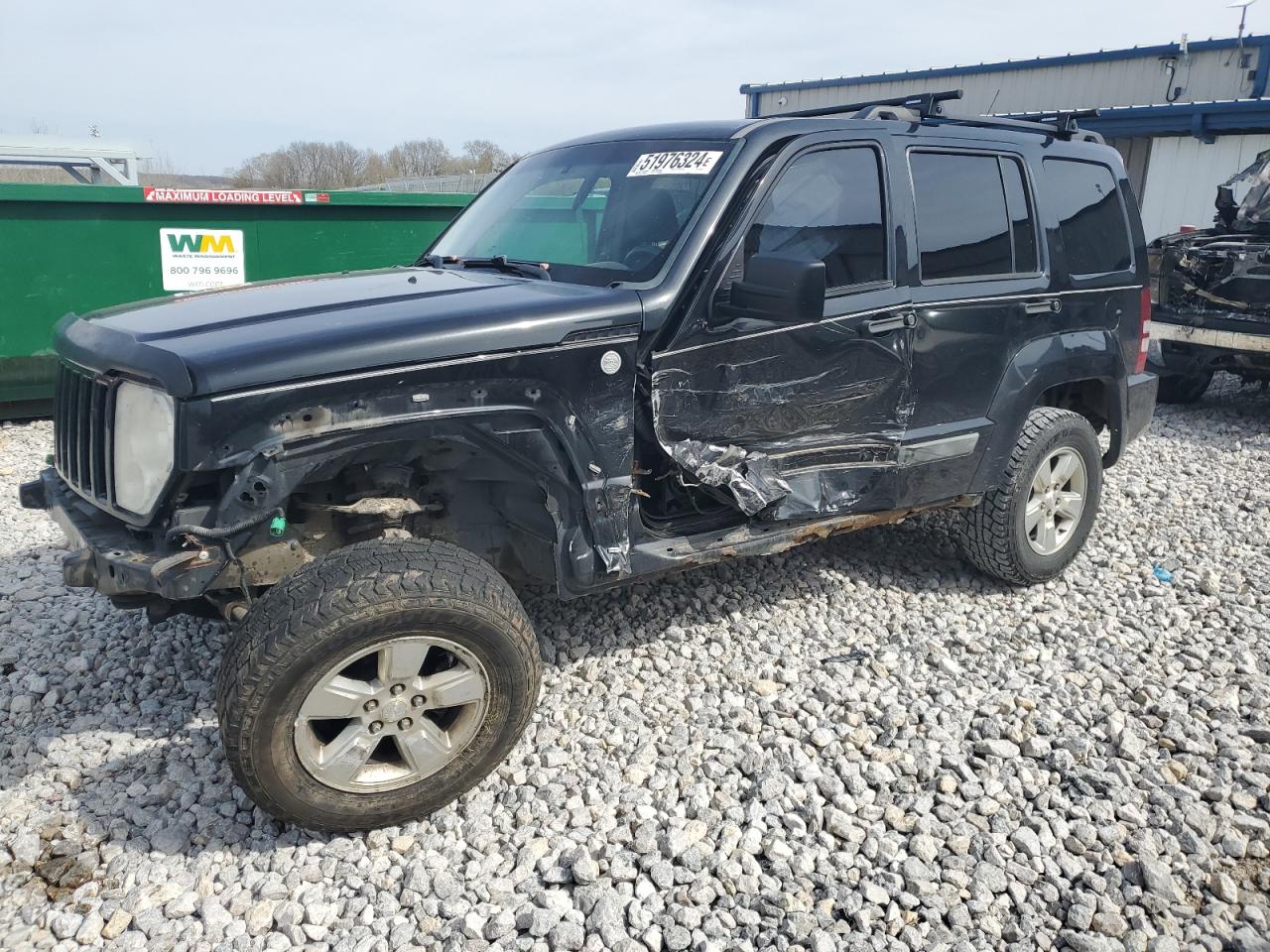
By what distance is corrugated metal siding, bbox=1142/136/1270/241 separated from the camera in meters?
14.7

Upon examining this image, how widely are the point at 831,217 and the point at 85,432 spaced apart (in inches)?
107

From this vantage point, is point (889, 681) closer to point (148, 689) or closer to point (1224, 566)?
point (1224, 566)

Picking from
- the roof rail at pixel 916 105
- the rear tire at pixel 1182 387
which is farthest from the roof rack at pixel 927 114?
the rear tire at pixel 1182 387

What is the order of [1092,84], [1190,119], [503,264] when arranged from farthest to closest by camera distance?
[1092,84] → [1190,119] → [503,264]

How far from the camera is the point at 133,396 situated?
112 inches

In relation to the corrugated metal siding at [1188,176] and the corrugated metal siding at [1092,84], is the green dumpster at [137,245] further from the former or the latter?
the corrugated metal siding at [1188,176]

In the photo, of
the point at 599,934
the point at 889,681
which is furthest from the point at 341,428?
the point at 889,681

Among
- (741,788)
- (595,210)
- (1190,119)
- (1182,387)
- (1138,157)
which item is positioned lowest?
(741,788)

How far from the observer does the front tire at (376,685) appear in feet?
8.89

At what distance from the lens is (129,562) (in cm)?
272

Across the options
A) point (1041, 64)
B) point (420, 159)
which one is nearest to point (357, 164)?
point (420, 159)

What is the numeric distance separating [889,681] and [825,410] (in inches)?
43.2

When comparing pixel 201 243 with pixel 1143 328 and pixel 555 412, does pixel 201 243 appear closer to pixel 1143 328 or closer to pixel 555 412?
pixel 555 412

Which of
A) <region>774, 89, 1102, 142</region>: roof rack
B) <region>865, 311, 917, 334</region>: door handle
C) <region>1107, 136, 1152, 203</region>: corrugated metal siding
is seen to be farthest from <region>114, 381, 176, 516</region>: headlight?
<region>1107, 136, 1152, 203</region>: corrugated metal siding
